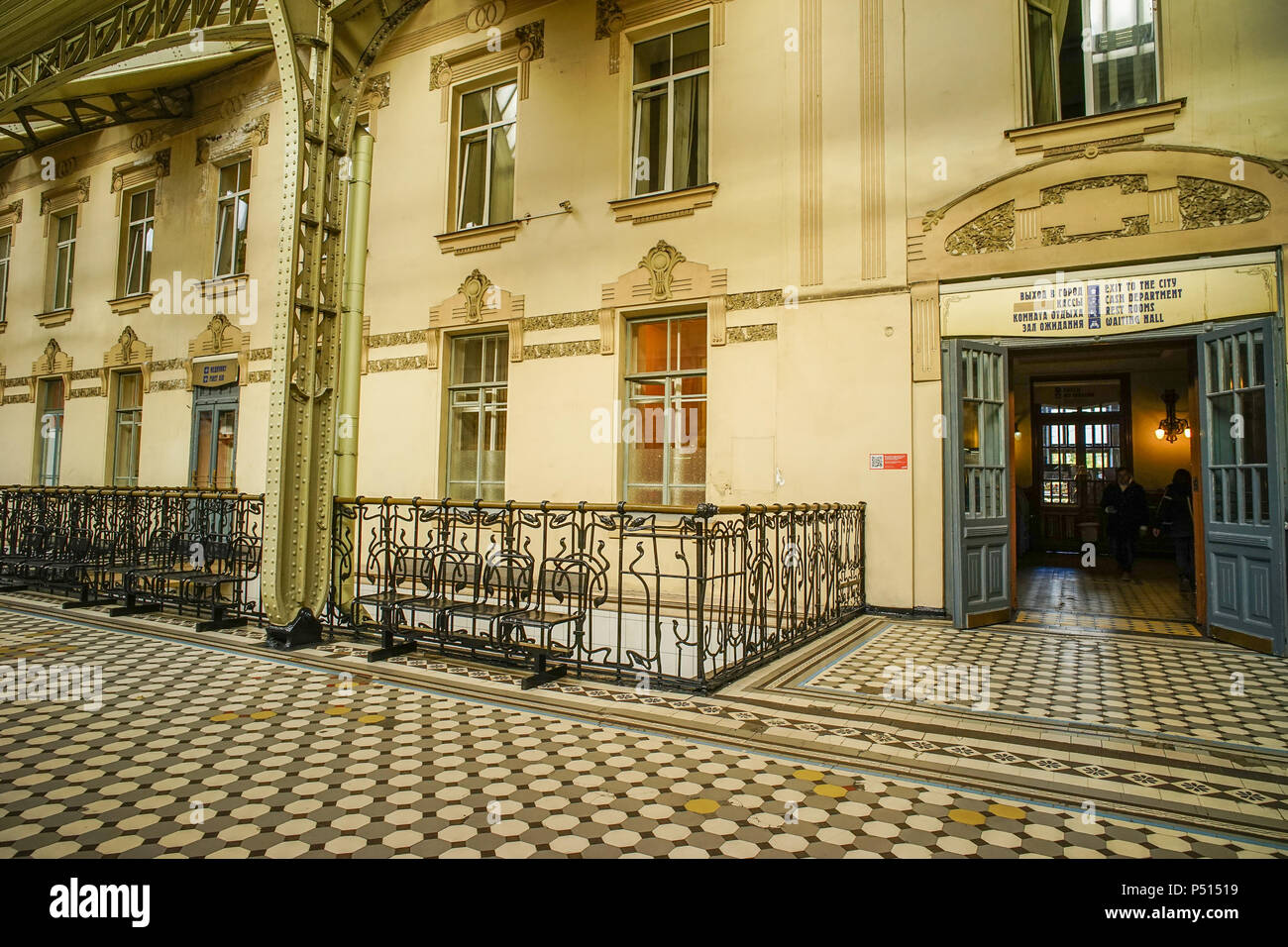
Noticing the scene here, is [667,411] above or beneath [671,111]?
beneath

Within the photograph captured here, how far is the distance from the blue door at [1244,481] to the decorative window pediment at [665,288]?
13.7ft

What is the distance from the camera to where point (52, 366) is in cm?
1358

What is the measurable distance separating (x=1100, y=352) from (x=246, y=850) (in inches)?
524

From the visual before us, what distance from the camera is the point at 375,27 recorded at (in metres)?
5.71

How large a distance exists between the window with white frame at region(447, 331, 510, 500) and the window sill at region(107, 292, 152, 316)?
6682 mm

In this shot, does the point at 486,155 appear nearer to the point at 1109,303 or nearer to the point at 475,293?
the point at 475,293

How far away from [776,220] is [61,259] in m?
13.9

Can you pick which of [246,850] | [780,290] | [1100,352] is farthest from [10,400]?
[1100,352]

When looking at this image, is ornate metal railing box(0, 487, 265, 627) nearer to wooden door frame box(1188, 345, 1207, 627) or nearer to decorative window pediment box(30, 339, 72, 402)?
decorative window pediment box(30, 339, 72, 402)

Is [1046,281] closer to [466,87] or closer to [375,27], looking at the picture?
[375,27]

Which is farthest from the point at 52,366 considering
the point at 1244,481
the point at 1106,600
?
the point at 1244,481

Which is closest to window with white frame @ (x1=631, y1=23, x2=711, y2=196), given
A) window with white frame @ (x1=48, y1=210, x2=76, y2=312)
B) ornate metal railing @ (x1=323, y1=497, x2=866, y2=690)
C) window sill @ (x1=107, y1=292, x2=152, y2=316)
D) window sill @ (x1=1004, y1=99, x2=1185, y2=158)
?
window sill @ (x1=1004, y1=99, x2=1185, y2=158)

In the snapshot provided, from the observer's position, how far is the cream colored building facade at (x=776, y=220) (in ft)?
19.9

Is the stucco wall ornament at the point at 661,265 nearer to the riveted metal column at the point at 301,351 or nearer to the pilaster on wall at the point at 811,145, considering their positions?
the pilaster on wall at the point at 811,145
